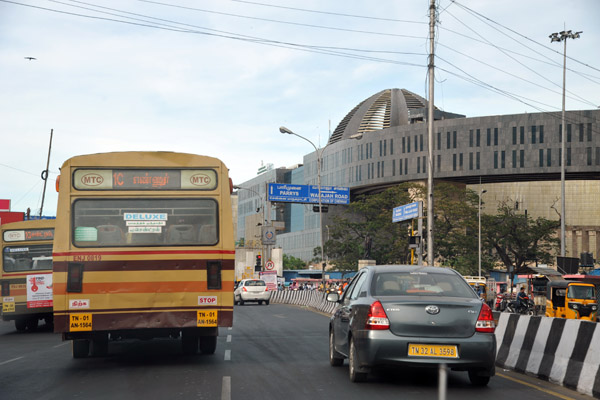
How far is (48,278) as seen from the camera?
873 inches

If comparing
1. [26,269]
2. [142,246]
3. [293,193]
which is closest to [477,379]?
[142,246]

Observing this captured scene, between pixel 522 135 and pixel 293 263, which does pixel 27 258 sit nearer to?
pixel 522 135

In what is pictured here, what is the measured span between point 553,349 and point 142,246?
248 inches

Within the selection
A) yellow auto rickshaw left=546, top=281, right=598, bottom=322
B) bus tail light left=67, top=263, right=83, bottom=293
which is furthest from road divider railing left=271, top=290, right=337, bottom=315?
bus tail light left=67, top=263, right=83, bottom=293

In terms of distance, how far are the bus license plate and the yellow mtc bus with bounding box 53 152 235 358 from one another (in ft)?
0.05

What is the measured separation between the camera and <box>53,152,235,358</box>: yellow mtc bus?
38.5 feet

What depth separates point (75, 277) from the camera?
11.7m

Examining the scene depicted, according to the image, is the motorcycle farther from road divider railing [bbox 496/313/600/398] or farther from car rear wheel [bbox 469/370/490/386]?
car rear wheel [bbox 469/370/490/386]

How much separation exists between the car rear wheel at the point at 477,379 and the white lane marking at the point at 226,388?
122 inches

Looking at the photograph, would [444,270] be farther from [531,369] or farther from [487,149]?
[487,149]

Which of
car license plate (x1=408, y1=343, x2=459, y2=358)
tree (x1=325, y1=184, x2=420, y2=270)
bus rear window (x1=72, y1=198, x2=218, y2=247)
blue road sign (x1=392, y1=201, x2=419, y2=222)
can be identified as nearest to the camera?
car license plate (x1=408, y1=343, x2=459, y2=358)

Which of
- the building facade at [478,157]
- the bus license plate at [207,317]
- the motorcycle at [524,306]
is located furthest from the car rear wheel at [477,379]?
the building facade at [478,157]

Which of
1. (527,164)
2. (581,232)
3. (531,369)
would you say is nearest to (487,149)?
(527,164)

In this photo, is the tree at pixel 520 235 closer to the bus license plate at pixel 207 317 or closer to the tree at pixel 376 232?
the tree at pixel 376 232
